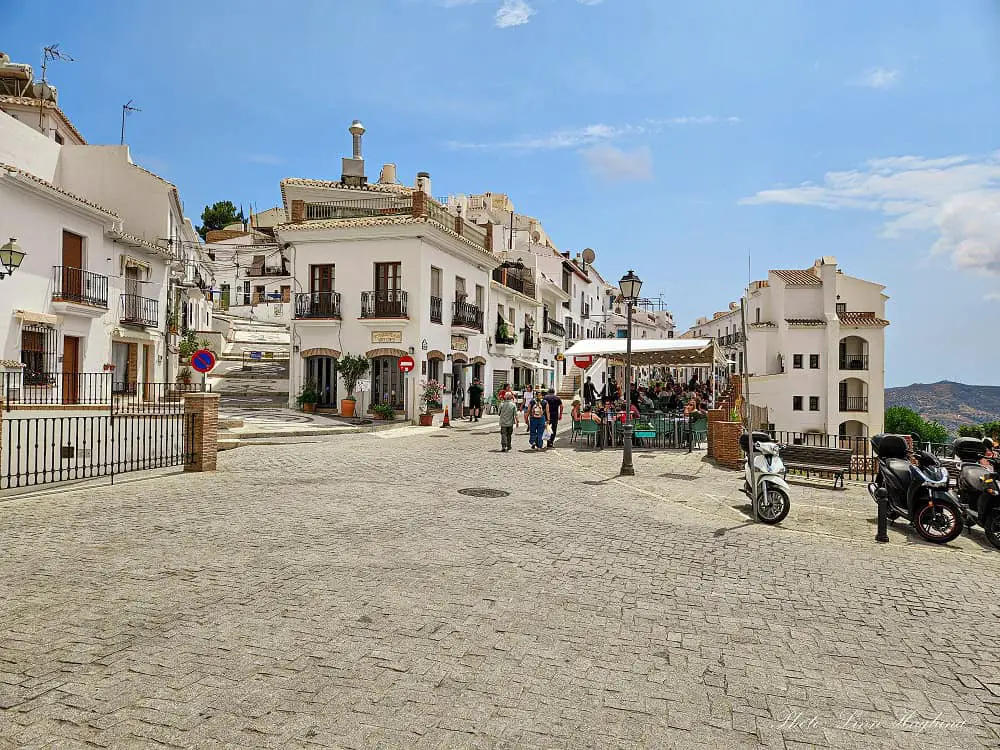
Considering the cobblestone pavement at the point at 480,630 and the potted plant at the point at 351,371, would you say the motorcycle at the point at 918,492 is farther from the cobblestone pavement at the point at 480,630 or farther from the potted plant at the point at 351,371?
the potted plant at the point at 351,371

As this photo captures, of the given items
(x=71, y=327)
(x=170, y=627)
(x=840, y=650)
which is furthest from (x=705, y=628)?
(x=71, y=327)

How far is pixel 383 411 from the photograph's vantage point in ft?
81.2

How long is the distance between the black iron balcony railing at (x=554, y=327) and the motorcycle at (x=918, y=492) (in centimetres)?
3602

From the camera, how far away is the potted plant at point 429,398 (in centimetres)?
2527

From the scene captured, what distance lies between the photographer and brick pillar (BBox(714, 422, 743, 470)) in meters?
14.6

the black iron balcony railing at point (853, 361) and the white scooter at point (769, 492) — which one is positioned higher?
the black iron balcony railing at point (853, 361)

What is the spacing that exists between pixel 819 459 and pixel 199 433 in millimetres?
12602

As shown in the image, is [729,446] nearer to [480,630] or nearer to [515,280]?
[480,630]

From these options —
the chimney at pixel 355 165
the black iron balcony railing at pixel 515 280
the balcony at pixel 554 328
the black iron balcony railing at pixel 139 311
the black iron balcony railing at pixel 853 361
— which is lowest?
the black iron balcony railing at pixel 853 361

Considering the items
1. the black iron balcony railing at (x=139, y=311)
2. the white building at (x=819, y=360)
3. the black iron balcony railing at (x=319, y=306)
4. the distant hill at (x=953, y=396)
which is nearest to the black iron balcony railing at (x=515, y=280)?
the black iron balcony railing at (x=319, y=306)

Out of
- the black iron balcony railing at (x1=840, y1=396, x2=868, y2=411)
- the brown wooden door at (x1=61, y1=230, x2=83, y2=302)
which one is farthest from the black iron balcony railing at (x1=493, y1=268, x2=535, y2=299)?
the black iron balcony railing at (x1=840, y1=396, x2=868, y2=411)

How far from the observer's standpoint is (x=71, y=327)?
22.3 m

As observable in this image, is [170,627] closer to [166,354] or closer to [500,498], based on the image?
[500,498]

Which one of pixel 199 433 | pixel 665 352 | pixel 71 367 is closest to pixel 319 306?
pixel 71 367
